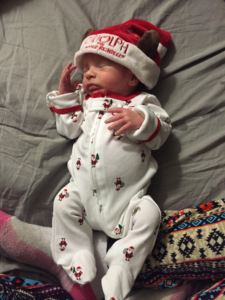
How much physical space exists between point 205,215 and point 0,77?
38.1 inches

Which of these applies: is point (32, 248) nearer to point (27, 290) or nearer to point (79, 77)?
point (27, 290)

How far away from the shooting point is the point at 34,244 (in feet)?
2.82

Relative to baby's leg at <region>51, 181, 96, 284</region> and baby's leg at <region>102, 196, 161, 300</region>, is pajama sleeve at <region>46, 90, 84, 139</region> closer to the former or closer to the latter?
baby's leg at <region>51, 181, 96, 284</region>

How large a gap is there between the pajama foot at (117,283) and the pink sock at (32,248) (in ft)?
0.55

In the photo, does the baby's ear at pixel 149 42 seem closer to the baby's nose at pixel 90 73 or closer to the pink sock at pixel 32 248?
the baby's nose at pixel 90 73

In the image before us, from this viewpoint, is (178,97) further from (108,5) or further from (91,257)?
(91,257)


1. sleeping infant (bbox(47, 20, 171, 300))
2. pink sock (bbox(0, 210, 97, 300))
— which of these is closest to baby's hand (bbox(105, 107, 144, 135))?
sleeping infant (bbox(47, 20, 171, 300))

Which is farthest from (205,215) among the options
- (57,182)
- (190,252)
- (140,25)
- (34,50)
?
(34,50)

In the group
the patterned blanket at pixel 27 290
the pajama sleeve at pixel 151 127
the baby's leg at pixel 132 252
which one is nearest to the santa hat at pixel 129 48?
the pajama sleeve at pixel 151 127

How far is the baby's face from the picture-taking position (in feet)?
2.84

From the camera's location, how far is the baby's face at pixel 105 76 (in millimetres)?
866

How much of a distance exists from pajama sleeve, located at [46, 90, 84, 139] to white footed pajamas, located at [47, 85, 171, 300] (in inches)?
1.8

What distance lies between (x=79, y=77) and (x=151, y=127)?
1.45ft

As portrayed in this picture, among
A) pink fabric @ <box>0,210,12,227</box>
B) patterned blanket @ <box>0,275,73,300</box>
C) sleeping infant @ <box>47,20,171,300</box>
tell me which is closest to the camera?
patterned blanket @ <box>0,275,73,300</box>
